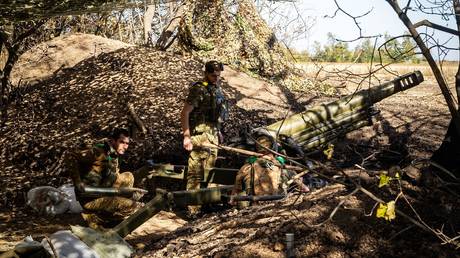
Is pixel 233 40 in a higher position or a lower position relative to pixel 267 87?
higher

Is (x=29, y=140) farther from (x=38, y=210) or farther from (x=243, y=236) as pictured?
(x=243, y=236)

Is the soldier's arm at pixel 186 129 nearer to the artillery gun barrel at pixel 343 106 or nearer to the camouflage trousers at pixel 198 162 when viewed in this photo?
the camouflage trousers at pixel 198 162

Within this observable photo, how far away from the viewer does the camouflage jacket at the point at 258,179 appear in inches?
226

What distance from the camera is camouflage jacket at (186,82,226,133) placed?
20.8 feet

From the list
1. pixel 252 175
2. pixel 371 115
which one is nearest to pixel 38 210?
pixel 252 175

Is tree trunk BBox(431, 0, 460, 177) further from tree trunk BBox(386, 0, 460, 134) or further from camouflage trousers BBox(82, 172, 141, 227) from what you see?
camouflage trousers BBox(82, 172, 141, 227)

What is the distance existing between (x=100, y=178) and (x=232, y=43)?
9.35 metres

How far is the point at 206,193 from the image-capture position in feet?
15.6

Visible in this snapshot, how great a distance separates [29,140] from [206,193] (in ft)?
18.6

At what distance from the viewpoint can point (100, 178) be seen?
5426mm

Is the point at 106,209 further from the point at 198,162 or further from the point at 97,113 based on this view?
the point at 97,113

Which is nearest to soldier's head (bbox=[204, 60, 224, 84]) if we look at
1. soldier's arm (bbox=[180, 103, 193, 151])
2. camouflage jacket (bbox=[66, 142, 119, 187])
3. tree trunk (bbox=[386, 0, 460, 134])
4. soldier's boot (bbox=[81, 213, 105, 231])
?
soldier's arm (bbox=[180, 103, 193, 151])

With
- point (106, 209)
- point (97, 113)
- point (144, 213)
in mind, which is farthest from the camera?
point (97, 113)

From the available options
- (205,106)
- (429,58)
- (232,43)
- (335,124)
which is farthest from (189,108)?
(232,43)
